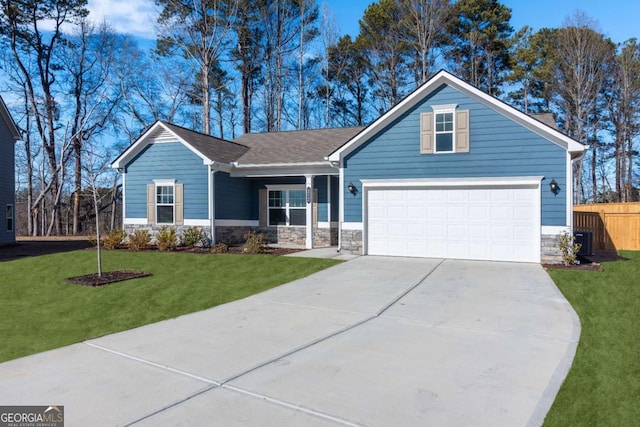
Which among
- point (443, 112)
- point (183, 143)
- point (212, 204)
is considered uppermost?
point (443, 112)

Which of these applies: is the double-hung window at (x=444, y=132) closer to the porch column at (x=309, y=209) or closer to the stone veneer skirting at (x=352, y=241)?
the stone veneer skirting at (x=352, y=241)

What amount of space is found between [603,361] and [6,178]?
23.5 meters

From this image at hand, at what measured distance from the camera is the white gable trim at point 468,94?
10758mm

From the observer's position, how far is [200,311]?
7.05 metres

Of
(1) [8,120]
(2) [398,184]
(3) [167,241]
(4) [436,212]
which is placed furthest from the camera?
(1) [8,120]

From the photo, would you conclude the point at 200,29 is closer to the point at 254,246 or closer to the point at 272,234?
the point at 272,234

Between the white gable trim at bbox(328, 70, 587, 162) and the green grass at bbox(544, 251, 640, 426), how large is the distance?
416cm

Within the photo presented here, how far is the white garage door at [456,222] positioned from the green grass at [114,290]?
250 centimetres

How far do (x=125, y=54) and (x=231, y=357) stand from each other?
1213 inches

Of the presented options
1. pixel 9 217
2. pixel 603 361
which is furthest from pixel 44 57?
pixel 603 361

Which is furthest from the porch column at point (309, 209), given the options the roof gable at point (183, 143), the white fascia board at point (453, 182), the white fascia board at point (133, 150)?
the white fascia board at point (133, 150)

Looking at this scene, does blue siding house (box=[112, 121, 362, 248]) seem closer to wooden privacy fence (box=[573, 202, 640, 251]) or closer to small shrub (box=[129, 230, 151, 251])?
small shrub (box=[129, 230, 151, 251])

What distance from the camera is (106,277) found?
32.6 ft

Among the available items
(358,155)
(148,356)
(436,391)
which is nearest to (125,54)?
(358,155)
